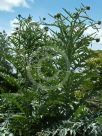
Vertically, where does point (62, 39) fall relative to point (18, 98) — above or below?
above

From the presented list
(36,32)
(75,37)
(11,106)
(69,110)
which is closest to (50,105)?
(69,110)

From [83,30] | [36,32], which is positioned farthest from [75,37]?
[36,32]

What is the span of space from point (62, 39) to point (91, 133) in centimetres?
157

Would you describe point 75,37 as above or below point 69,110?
above

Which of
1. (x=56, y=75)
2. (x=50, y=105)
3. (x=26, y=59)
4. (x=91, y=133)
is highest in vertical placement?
(x=26, y=59)

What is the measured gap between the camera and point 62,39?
5848 millimetres

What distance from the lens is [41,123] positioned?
5.52 m

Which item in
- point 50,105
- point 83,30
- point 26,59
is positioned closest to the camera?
point 50,105

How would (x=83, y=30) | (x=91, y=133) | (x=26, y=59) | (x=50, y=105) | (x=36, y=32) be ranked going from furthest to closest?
(x=36, y=32) < (x=26, y=59) < (x=83, y=30) < (x=50, y=105) < (x=91, y=133)

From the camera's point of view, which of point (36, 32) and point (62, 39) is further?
point (36, 32)

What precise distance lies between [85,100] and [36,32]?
2.94 meters

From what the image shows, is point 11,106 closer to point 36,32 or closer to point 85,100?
point 85,100

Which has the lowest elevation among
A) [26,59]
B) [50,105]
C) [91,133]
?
[91,133]

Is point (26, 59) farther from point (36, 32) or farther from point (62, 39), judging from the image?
point (36, 32)
